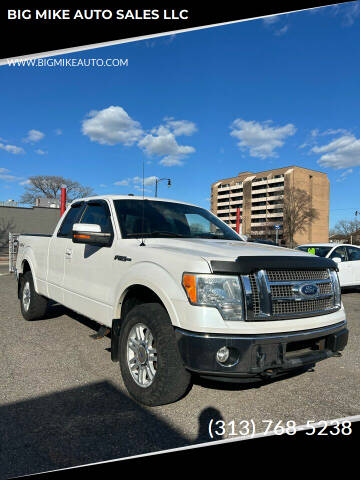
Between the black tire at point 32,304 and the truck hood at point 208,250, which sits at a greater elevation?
the truck hood at point 208,250

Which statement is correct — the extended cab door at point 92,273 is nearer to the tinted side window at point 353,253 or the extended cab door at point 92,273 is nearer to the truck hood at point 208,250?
the truck hood at point 208,250

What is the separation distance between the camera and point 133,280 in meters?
3.14

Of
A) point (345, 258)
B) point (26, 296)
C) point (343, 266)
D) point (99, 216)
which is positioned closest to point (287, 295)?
point (99, 216)

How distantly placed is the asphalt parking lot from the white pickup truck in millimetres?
259

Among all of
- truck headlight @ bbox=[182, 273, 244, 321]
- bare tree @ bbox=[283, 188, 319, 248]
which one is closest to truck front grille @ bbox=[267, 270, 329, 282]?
truck headlight @ bbox=[182, 273, 244, 321]

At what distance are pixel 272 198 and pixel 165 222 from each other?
339 ft

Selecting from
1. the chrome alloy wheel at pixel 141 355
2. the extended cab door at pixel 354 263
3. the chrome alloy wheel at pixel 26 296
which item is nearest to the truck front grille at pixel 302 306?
the chrome alloy wheel at pixel 141 355

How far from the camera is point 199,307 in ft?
8.29

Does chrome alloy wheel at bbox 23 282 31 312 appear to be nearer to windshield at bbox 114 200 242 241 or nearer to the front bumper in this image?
windshield at bbox 114 200 242 241

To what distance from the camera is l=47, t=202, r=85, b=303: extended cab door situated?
4.68 metres

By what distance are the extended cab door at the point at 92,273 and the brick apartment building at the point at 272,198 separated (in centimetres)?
8611

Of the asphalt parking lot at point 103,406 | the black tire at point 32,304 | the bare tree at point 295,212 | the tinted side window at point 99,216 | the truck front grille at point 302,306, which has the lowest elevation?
the asphalt parking lot at point 103,406

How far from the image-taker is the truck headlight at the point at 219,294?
2.55 m

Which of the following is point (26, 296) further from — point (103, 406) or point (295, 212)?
point (295, 212)
